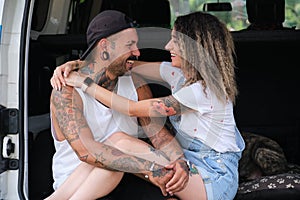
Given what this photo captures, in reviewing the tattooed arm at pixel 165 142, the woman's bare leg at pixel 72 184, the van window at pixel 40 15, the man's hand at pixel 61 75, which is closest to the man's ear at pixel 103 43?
the man's hand at pixel 61 75

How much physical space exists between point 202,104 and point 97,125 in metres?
0.47

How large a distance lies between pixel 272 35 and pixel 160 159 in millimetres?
1259

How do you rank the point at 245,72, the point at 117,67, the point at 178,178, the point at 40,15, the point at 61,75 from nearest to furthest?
the point at 178,178 < the point at 61,75 < the point at 117,67 < the point at 245,72 < the point at 40,15

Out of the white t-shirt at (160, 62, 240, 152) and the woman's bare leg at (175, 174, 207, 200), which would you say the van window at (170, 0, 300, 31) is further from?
the woman's bare leg at (175, 174, 207, 200)

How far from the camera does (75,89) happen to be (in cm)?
285

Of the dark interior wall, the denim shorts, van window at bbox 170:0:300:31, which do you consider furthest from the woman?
van window at bbox 170:0:300:31

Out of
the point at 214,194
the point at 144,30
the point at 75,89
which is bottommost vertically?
the point at 214,194

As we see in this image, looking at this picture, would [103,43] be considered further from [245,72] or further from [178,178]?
[245,72]

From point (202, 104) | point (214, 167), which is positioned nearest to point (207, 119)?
point (202, 104)

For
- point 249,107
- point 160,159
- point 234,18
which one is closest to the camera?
point 160,159

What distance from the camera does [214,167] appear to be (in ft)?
9.46

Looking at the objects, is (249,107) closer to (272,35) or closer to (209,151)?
(272,35)

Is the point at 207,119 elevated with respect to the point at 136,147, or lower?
elevated

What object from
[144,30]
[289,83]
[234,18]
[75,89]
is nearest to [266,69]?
[289,83]
